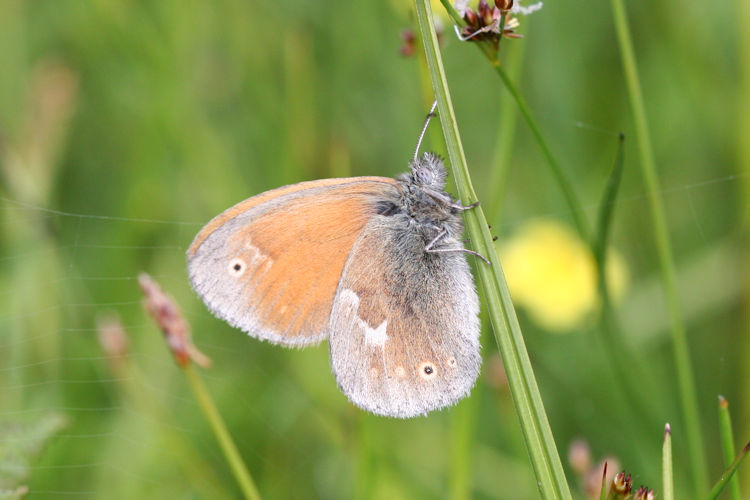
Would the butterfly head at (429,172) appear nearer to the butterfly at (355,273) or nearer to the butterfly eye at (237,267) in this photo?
the butterfly at (355,273)

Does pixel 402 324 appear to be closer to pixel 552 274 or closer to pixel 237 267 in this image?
pixel 237 267

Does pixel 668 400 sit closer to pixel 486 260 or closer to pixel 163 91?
pixel 486 260

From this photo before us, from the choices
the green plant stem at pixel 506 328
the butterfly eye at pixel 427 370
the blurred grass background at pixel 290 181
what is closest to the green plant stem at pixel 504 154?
the blurred grass background at pixel 290 181

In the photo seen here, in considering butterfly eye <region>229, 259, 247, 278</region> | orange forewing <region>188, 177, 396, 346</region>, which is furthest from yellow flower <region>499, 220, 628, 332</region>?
butterfly eye <region>229, 259, 247, 278</region>

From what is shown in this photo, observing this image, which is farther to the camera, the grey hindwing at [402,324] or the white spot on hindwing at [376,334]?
the white spot on hindwing at [376,334]

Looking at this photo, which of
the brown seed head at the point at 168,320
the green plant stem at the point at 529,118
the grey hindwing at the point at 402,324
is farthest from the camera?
the grey hindwing at the point at 402,324

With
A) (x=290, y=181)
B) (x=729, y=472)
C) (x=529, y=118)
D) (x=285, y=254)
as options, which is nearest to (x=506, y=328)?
(x=729, y=472)
